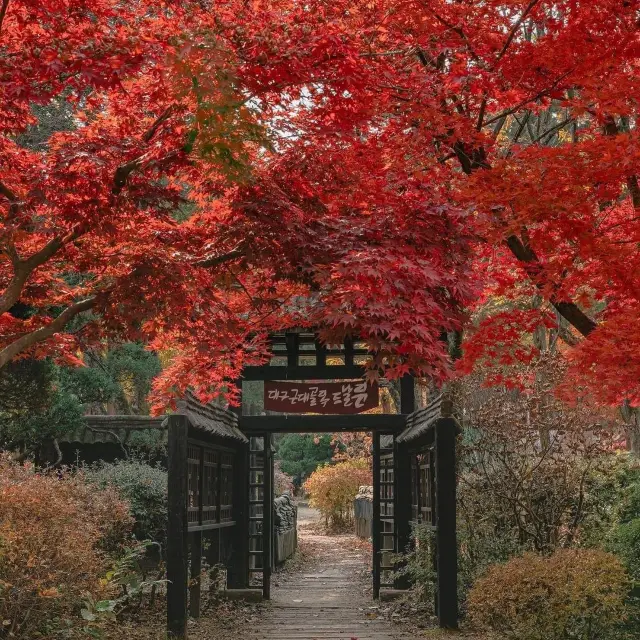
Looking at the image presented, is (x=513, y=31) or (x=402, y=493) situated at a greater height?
(x=513, y=31)

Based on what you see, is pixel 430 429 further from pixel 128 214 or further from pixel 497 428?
pixel 128 214

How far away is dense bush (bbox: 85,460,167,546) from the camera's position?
12695 millimetres

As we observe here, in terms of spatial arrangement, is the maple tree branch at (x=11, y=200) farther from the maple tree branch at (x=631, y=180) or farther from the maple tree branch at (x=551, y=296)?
the maple tree branch at (x=631, y=180)

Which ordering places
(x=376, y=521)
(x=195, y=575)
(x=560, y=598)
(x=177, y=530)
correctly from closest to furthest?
(x=560, y=598), (x=177, y=530), (x=195, y=575), (x=376, y=521)

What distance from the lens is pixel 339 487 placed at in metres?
27.0

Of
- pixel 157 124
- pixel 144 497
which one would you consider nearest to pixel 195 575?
pixel 144 497

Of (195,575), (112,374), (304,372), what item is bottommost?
(195,575)

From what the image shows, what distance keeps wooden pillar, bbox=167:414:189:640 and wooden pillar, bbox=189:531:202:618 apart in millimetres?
1425

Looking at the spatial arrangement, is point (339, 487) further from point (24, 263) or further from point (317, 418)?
point (24, 263)

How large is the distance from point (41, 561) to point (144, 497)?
5.24 metres

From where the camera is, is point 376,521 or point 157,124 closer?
point 157,124

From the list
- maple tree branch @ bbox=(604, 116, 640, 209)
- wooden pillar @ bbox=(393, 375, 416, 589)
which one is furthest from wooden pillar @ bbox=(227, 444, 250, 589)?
maple tree branch @ bbox=(604, 116, 640, 209)

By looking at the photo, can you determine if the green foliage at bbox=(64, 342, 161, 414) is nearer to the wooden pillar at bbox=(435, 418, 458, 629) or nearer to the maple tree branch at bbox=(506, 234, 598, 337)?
the wooden pillar at bbox=(435, 418, 458, 629)

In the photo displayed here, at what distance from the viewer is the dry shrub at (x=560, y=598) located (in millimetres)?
8180
